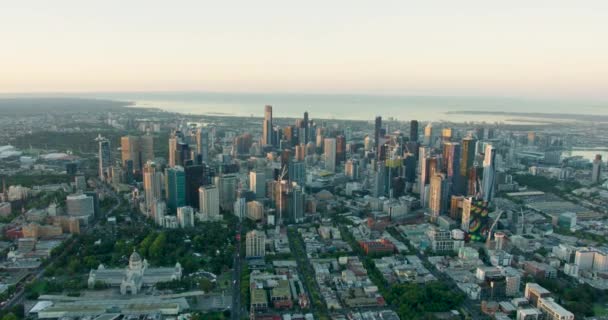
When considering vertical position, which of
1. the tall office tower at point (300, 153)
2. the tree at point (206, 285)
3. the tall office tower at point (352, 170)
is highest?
the tall office tower at point (300, 153)

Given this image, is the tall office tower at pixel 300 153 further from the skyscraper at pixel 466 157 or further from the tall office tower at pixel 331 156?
the skyscraper at pixel 466 157

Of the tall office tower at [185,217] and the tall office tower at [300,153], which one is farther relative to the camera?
the tall office tower at [300,153]

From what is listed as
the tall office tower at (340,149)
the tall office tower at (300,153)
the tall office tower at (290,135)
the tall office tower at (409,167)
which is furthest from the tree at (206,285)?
the tall office tower at (290,135)

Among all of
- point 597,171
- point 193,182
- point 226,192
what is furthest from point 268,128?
point 597,171

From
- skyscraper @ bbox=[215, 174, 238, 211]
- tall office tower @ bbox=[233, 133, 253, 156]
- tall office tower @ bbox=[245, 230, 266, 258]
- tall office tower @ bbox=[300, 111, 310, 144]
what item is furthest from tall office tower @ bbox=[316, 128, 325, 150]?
tall office tower @ bbox=[245, 230, 266, 258]

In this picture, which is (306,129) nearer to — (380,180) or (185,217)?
(380,180)
